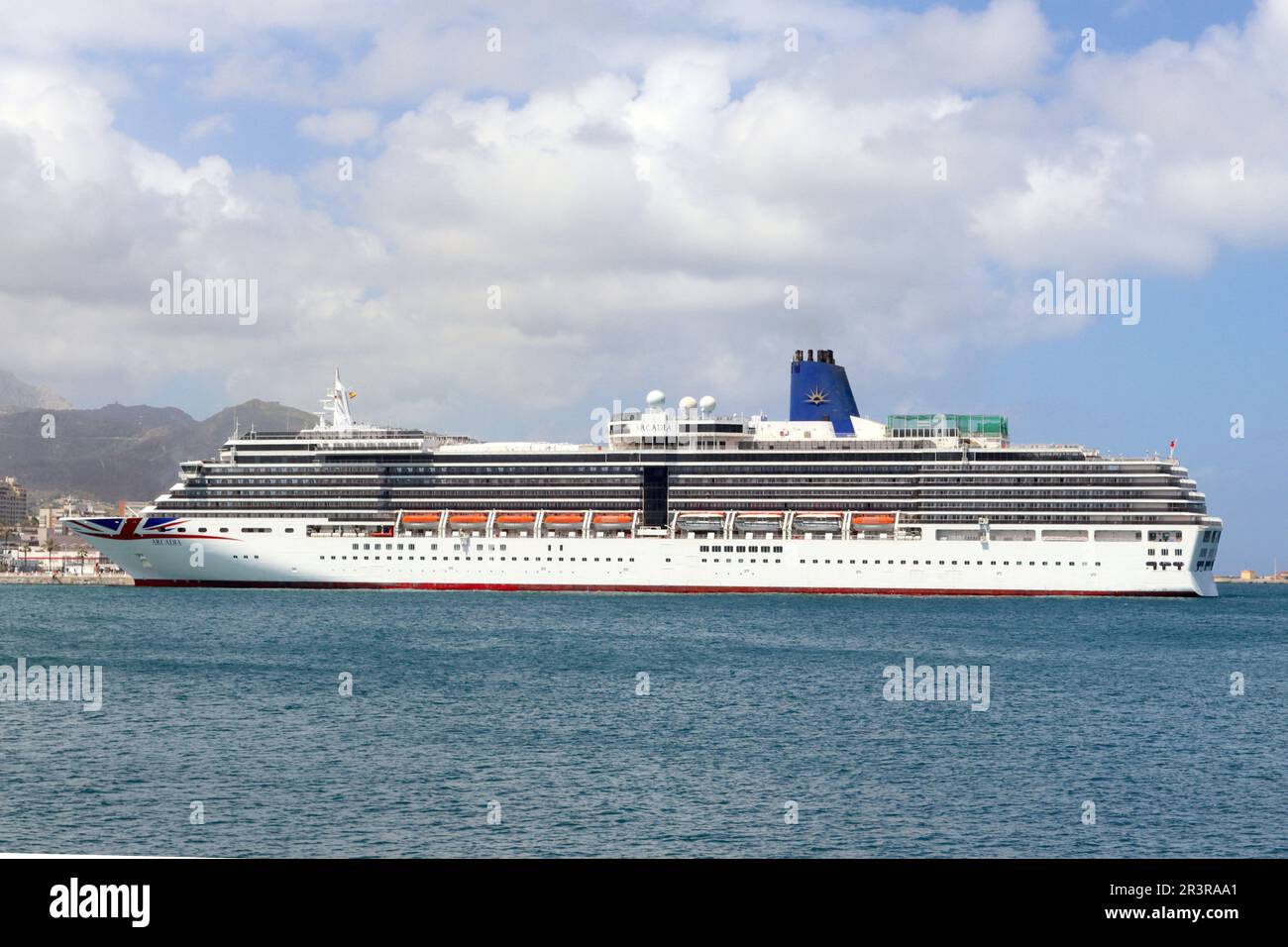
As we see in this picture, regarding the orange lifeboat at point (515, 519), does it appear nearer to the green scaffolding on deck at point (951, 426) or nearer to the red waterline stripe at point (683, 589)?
the red waterline stripe at point (683, 589)

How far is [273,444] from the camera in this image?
88250 mm

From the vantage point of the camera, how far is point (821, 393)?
87.9m

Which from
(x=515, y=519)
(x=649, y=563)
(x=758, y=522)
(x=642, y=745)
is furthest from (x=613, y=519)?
(x=642, y=745)

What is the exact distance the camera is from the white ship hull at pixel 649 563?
74.8 meters

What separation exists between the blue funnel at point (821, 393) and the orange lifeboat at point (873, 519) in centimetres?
920

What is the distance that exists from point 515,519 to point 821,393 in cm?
2194

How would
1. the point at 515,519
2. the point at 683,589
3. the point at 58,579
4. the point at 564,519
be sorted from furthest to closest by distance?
the point at 58,579 → the point at 515,519 → the point at 564,519 → the point at 683,589

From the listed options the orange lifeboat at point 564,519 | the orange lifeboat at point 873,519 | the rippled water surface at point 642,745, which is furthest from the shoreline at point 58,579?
the rippled water surface at point 642,745

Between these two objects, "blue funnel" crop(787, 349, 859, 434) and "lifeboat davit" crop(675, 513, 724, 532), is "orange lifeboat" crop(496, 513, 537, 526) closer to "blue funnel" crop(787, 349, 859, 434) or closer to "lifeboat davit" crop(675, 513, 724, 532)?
"lifeboat davit" crop(675, 513, 724, 532)

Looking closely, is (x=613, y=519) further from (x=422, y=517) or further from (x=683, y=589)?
(x=422, y=517)

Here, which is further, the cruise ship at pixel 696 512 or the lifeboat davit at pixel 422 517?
the lifeboat davit at pixel 422 517

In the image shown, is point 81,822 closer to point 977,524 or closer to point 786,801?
point 786,801

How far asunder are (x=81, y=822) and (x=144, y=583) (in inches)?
2761

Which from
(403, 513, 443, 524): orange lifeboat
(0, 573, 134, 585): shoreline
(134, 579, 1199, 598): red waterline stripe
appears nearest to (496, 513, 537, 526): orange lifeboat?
(403, 513, 443, 524): orange lifeboat
